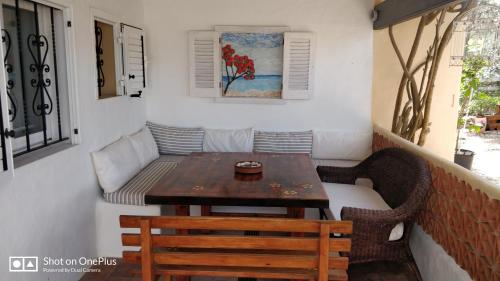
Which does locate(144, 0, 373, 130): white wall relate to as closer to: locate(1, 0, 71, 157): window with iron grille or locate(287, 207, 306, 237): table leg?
locate(287, 207, 306, 237): table leg

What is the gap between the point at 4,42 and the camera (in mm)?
2293

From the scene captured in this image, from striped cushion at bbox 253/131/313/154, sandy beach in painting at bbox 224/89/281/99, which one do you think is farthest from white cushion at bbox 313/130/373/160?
sandy beach in painting at bbox 224/89/281/99

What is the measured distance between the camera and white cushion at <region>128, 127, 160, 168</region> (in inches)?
151

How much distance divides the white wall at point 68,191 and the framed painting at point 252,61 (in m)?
1.19

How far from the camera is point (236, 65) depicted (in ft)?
14.6

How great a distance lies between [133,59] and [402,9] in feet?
8.19

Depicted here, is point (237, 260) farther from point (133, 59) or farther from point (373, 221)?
point (133, 59)

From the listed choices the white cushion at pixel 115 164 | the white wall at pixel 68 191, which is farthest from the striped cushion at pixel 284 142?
the white wall at pixel 68 191

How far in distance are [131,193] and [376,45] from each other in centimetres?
326

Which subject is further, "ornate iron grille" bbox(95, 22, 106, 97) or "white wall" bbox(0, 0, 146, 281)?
"ornate iron grille" bbox(95, 22, 106, 97)

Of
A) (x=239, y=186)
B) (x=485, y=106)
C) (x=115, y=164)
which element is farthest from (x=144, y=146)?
(x=485, y=106)

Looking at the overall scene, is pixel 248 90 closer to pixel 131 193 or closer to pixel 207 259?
pixel 131 193

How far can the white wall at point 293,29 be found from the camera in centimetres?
438

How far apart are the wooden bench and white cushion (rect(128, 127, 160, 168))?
7.00 feet
